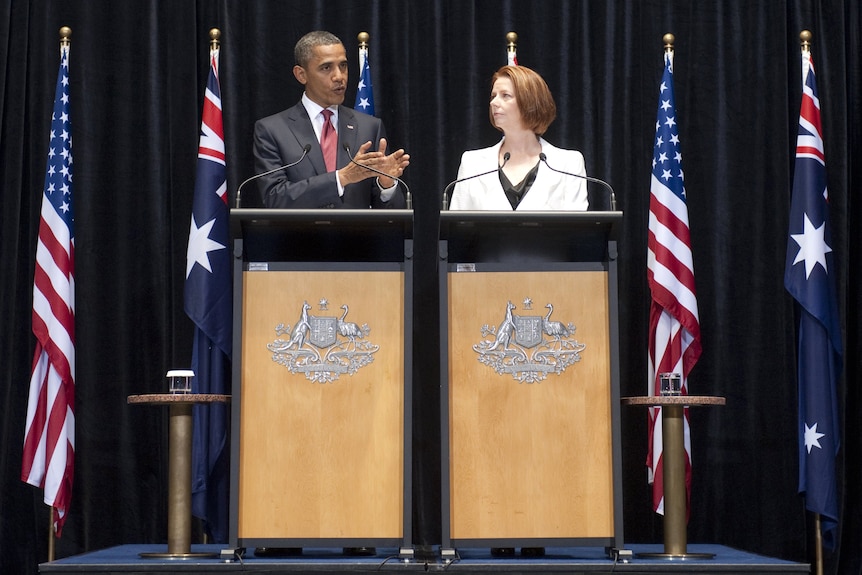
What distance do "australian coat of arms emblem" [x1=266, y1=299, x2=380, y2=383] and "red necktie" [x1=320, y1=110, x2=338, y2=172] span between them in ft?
3.54

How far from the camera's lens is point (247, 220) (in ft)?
10.8

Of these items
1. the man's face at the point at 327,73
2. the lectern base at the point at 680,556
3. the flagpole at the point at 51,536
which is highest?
the man's face at the point at 327,73

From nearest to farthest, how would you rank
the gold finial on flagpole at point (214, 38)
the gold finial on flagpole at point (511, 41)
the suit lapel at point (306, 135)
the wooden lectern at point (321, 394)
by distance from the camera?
the wooden lectern at point (321, 394), the suit lapel at point (306, 135), the gold finial on flagpole at point (214, 38), the gold finial on flagpole at point (511, 41)

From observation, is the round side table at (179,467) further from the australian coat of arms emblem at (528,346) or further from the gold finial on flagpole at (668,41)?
the gold finial on flagpole at (668,41)

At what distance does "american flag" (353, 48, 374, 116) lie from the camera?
16.7ft

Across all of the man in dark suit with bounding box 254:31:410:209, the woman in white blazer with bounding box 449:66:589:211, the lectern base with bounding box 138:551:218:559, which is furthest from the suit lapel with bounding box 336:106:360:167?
the lectern base with bounding box 138:551:218:559

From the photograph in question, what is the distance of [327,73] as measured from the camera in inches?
167

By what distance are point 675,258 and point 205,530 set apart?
7.74ft

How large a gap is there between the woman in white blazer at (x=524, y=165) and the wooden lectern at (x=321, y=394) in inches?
30.4

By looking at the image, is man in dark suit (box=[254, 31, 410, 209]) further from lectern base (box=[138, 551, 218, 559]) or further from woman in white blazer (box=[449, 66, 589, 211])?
lectern base (box=[138, 551, 218, 559])

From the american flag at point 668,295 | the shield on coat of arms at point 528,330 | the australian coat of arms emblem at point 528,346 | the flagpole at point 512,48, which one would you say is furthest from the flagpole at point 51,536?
the flagpole at point 512,48

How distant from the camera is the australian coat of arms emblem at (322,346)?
10.8 feet

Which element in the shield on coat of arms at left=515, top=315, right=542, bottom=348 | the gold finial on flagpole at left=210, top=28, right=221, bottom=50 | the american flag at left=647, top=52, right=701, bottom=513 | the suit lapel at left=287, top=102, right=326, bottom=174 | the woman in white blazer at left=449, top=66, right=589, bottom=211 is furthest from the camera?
the gold finial on flagpole at left=210, top=28, right=221, bottom=50

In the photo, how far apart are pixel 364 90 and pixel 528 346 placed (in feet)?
7.21
